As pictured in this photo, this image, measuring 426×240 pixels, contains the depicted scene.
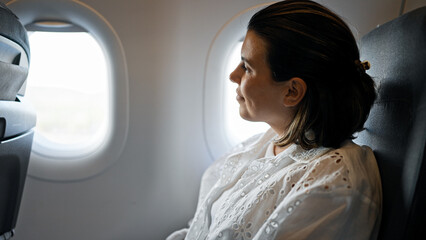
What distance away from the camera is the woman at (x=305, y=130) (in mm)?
834

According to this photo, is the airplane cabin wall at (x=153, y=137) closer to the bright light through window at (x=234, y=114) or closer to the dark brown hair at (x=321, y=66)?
the bright light through window at (x=234, y=114)

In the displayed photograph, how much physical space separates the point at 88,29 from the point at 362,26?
127cm

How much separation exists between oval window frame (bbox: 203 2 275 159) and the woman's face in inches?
21.9

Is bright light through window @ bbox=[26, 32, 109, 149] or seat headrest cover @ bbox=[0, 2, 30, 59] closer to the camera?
seat headrest cover @ bbox=[0, 2, 30, 59]

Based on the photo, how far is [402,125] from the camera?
868 mm

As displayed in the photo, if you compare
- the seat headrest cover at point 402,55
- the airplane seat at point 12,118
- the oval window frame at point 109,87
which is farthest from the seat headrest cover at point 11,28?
the seat headrest cover at point 402,55

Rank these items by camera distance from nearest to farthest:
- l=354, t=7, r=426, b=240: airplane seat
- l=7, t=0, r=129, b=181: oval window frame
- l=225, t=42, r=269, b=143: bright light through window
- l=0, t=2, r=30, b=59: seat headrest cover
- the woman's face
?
l=354, t=7, r=426, b=240: airplane seat, l=0, t=2, r=30, b=59: seat headrest cover, the woman's face, l=7, t=0, r=129, b=181: oval window frame, l=225, t=42, r=269, b=143: bright light through window

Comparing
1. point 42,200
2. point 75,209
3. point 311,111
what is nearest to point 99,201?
point 75,209

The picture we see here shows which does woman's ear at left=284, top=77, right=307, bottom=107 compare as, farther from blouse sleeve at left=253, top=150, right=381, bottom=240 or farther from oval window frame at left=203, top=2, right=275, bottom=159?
oval window frame at left=203, top=2, right=275, bottom=159

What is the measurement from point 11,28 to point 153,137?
0.94m

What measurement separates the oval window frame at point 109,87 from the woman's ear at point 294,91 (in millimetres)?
941

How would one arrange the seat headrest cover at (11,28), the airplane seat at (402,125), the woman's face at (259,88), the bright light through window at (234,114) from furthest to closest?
the bright light through window at (234,114) < the woman's face at (259,88) < the seat headrest cover at (11,28) < the airplane seat at (402,125)

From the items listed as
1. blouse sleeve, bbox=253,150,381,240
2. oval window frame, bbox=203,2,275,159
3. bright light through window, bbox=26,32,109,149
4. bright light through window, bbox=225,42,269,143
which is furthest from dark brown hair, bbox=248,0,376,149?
bright light through window, bbox=26,32,109,149

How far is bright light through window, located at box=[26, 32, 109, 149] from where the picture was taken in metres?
1.89
